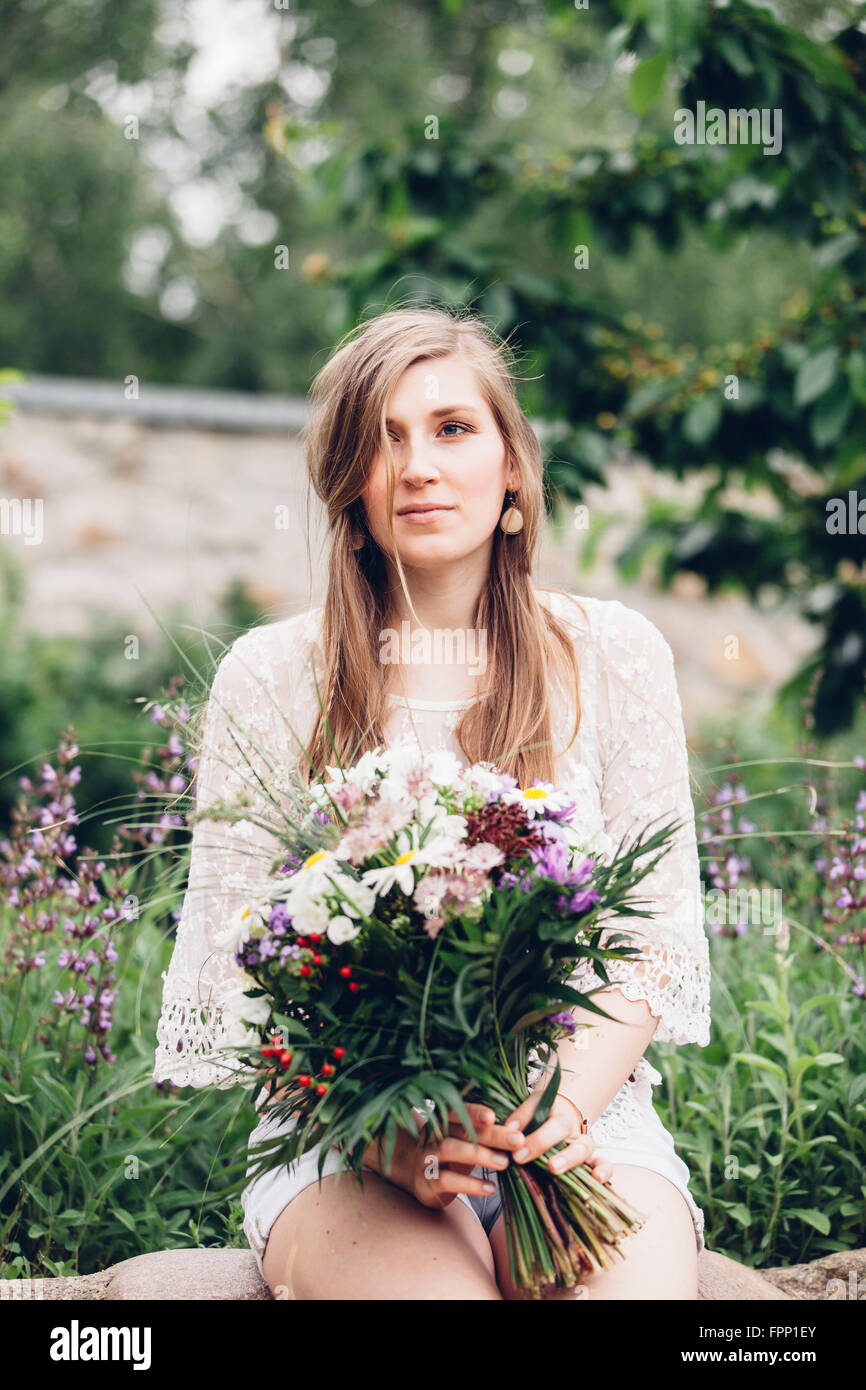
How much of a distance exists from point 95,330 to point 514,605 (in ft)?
47.1

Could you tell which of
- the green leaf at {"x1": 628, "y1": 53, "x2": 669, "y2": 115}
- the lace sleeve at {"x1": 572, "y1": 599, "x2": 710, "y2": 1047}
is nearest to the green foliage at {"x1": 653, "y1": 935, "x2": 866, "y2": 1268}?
the lace sleeve at {"x1": 572, "y1": 599, "x2": 710, "y2": 1047}

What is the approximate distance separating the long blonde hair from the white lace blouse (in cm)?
6

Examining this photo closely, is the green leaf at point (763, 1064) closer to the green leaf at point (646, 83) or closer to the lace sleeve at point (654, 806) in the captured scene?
the lace sleeve at point (654, 806)

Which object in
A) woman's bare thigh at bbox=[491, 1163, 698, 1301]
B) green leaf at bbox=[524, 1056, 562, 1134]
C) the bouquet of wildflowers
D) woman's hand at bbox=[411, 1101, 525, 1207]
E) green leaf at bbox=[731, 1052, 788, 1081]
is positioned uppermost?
the bouquet of wildflowers

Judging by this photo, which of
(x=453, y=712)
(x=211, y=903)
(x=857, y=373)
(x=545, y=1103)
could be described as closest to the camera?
(x=545, y=1103)

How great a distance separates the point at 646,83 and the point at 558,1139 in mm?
2599

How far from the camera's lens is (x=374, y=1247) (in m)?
1.85

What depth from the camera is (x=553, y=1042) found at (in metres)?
1.80

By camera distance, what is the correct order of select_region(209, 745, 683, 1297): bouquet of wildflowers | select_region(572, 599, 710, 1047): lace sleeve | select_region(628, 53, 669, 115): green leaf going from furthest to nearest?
select_region(628, 53, 669, 115): green leaf → select_region(572, 599, 710, 1047): lace sleeve → select_region(209, 745, 683, 1297): bouquet of wildflowers

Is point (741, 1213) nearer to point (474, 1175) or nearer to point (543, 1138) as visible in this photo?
point (474, 1175)

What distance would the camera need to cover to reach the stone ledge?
2.08 meters

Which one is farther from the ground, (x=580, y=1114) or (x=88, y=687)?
(x=88, y=687)

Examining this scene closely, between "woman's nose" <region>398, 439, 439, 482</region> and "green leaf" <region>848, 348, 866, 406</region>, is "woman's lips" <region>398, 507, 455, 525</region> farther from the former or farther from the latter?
"green leaf" <region>848, 348, 866, 406</region>

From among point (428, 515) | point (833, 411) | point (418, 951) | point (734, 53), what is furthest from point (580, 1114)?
point (734, 53)
